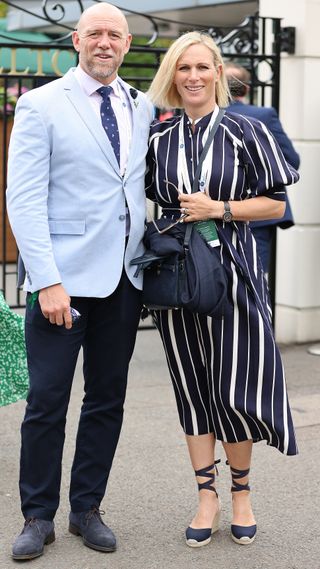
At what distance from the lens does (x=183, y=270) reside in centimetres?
365

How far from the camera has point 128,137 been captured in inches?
145

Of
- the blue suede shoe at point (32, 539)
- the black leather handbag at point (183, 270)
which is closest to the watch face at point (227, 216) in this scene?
the black leather handbag at point (183, 270)

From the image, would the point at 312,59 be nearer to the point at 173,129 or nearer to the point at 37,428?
the point at 173,129

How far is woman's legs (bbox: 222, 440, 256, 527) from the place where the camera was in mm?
3875

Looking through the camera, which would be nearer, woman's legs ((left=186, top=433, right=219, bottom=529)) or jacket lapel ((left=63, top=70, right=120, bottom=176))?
jacket lapel ((left=63, top=70, right=120, bottom=176))

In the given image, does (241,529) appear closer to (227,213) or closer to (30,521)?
(30,521)

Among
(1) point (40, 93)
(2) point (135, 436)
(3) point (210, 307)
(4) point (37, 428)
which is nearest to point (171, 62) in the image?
(1) point (40, 93)

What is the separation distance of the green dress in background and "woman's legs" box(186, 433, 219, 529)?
3.07 feet

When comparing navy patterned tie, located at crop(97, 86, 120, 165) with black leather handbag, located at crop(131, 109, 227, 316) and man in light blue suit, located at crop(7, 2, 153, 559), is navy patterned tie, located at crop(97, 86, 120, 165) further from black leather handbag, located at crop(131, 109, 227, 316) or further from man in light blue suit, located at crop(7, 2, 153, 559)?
black leather handbag, located at crop(131, 109, 227, 316)

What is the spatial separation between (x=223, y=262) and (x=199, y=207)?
23 centimetres

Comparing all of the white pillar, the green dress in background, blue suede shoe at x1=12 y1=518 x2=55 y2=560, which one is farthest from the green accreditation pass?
the white pillar

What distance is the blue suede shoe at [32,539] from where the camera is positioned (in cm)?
369

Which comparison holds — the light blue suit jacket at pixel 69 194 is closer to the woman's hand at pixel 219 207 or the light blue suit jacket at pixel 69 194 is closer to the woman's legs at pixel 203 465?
the woman's hand at pixel 219 207

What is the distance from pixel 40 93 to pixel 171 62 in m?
0.50
